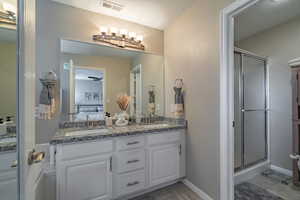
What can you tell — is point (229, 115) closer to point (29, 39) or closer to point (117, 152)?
point (117, 152)

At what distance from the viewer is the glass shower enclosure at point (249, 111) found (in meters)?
2.20

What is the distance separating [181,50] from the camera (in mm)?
2129

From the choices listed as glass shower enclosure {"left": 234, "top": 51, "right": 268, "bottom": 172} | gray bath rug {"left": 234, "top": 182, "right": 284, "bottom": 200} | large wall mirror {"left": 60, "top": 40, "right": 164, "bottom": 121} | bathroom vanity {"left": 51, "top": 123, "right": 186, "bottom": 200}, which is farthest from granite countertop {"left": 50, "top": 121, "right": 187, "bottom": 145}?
gray bath rug {"left": 234, "top": 182, "right": 284, "bottom": 200}

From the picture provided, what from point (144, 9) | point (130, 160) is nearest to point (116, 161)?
point (130, 160)

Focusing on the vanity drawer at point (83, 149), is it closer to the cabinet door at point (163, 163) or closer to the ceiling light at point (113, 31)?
the cabinet door at point (163, 163)

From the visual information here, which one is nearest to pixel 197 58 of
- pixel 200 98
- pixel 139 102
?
pixel 200 98

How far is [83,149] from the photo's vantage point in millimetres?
1434

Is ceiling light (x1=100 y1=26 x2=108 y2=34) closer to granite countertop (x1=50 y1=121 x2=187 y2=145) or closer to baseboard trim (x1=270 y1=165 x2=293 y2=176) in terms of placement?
granite countertop (x1=50 y1=121 x2=187 y2=145)

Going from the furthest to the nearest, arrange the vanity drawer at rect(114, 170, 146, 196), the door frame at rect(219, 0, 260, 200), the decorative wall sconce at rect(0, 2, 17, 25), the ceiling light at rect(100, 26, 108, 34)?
the ceiling light at rect(100, 26, 108, 34)
the vanity drawer at rect(114, 170, 146, 196)
the door frame at rect(219, 0, 260, 200)
the decorative wall sconce at rect(0, 2, 17, 25)

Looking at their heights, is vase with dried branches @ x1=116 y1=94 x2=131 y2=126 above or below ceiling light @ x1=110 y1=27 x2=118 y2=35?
below

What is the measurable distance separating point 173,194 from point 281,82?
243cm

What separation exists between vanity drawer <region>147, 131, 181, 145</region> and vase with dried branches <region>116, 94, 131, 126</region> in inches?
19.4

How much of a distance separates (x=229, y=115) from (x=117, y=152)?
1269 mm

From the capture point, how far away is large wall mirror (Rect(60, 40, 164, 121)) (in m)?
1.88
